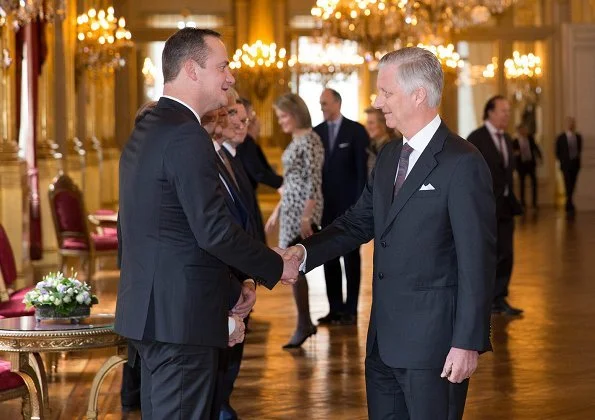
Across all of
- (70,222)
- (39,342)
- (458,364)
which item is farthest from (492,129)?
(458,364)

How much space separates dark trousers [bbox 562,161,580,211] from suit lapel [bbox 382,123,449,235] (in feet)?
61.8

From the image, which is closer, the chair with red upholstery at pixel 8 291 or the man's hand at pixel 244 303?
the man's hand at pixel 244 303

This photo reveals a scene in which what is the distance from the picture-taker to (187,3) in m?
22.7

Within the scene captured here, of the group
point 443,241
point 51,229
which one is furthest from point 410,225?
point 51,229

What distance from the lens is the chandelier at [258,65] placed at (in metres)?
21.6

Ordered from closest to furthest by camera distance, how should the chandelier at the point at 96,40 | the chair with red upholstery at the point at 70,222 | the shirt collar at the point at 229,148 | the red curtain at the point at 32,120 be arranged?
the shirt collar at the point at 229,148
the chair with red upholstery at the point at 70,222
the red curtain at the point at 32,120
the chandelier at the point at 96,40

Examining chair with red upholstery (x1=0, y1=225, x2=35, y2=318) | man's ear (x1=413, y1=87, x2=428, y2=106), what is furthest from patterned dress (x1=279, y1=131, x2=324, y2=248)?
man's ear (x1=413, y1=87, x2=428, y2=106)

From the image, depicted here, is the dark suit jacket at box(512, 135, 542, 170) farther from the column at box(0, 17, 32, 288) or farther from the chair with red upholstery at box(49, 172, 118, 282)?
the column at box(0, 17, 32, 288)

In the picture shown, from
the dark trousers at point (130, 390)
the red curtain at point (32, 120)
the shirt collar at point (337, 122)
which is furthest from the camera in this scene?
the red curtain at point (32, 120)

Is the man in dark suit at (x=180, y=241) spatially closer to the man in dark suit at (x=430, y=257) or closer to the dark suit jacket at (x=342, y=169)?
the man in dark suit at (x=430, y=257)

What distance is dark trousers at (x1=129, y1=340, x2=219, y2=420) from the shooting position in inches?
139

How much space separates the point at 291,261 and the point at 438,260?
0.56 m

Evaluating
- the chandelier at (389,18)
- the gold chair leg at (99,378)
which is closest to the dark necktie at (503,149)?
the gold chair leg at (99,378)

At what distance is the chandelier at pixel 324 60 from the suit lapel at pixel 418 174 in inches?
753
